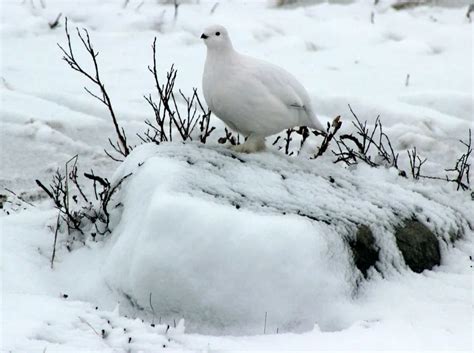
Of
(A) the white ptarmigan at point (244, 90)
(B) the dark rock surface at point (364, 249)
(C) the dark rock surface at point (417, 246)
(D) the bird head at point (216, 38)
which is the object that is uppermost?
(D) the bird head at point (216, 38)

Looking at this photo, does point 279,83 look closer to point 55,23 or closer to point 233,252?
point 233,252

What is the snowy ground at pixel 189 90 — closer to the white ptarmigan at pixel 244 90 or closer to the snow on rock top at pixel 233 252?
the snow on rock top at pixel 233 252

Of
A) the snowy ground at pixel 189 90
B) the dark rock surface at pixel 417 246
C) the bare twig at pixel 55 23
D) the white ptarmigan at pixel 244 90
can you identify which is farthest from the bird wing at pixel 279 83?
the bare twig at pixel 55 23

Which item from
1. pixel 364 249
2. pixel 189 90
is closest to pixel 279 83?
pixel 364 249

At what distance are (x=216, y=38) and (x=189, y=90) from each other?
2.39m

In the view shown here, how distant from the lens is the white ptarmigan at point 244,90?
3361mm

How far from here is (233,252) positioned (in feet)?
8.68

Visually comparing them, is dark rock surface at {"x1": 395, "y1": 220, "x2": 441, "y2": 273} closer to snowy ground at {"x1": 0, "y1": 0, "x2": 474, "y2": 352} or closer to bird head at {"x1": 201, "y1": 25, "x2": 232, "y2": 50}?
snowy ground at {"x1": 0, "y1": 0, "x2": 474, "y2": 352}

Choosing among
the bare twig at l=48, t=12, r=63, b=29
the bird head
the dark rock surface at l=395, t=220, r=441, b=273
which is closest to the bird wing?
the bird head

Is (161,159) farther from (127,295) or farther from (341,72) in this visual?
(341,72)

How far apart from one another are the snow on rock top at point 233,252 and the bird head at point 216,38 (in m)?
0.60

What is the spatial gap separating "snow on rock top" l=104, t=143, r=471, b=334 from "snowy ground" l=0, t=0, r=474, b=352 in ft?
0.28

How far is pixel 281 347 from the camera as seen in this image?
2.30 m

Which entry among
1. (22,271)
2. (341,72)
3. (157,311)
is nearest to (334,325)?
(157,311)
